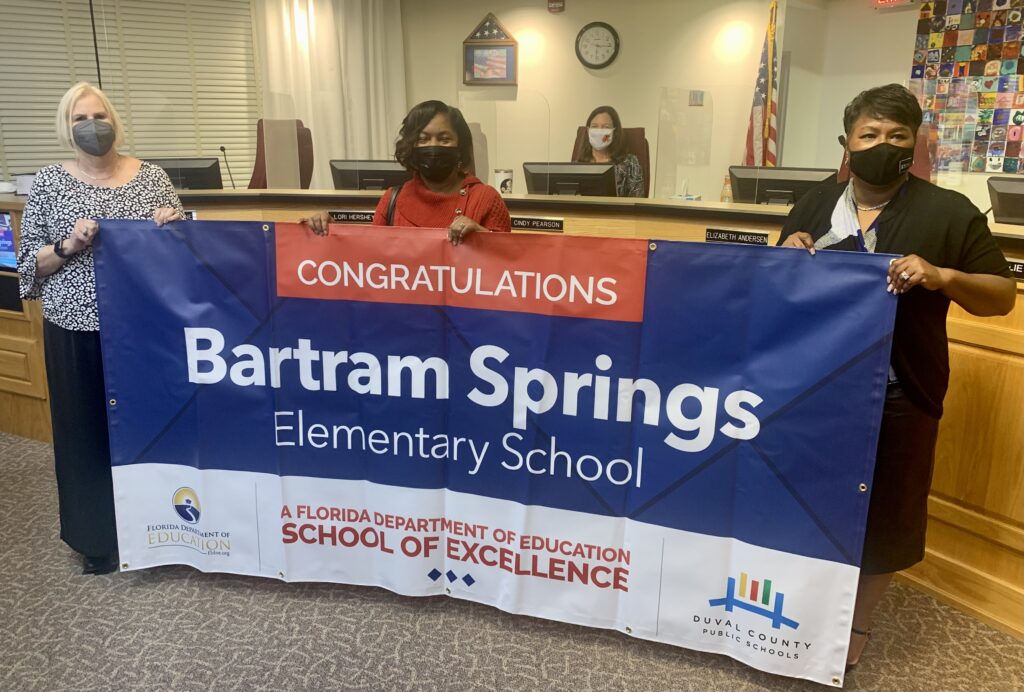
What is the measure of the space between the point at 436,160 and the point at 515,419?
80 centimetres

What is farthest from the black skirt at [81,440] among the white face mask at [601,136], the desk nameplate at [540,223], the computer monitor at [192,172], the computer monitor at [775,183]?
the white face mask at [601,136]

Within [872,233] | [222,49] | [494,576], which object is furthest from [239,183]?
[872,233]

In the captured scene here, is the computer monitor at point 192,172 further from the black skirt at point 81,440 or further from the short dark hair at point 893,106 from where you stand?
the short dark hair at point 893,106

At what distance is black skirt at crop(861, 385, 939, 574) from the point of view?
5.81ft

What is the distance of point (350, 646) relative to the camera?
207cm

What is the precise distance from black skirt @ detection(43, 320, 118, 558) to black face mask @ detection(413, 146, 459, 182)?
1139 mm

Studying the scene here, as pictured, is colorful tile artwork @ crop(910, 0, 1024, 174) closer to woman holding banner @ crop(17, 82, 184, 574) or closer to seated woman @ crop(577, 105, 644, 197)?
seated woman @ crop(577, 105, 644, 197)

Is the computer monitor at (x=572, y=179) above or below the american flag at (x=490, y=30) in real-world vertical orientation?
below

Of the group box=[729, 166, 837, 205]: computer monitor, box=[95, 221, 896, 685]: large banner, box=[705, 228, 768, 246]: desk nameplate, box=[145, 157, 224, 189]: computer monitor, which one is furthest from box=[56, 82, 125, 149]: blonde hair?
box=[729, 166, 837, 205]: computer monitor

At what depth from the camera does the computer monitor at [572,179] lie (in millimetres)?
3844

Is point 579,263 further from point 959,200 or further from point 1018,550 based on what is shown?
point 1018,550

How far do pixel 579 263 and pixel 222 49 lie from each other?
5.81 meters

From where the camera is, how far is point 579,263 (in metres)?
1.88

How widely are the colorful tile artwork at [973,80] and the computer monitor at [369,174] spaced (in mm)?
3904
